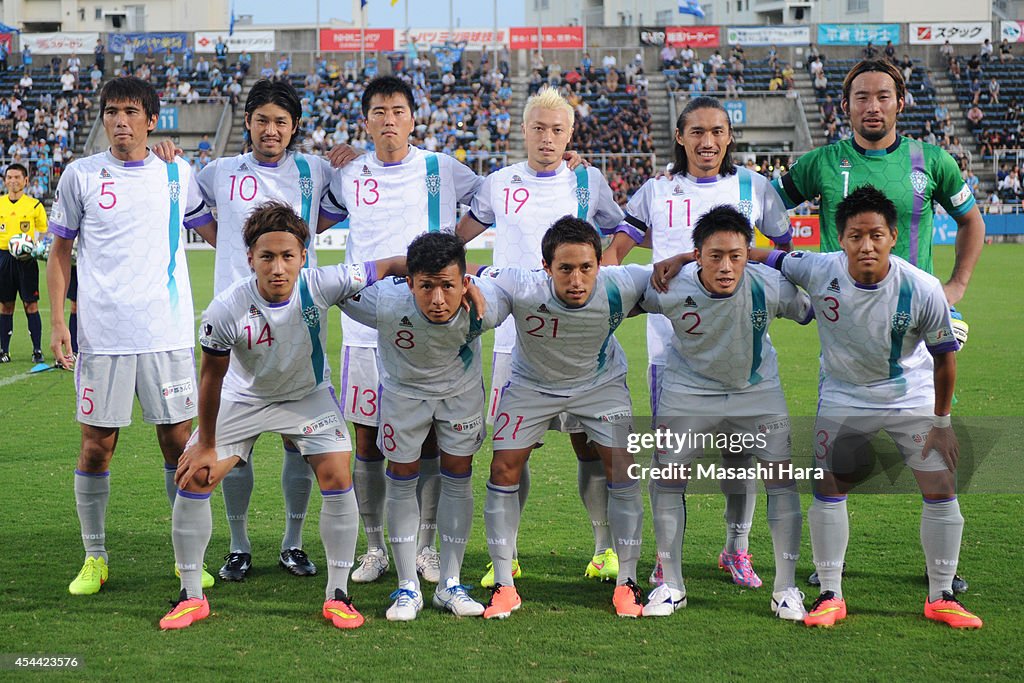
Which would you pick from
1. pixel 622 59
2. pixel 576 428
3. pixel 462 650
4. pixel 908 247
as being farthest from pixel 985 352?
pixel 622 59

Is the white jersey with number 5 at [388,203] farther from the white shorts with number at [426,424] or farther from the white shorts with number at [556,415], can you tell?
the white shorts with number at [556,415]

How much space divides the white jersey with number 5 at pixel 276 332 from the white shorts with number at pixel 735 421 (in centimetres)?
144

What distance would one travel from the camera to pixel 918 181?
15.3 feet

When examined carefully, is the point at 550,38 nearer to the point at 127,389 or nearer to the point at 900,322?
the point at 127,389

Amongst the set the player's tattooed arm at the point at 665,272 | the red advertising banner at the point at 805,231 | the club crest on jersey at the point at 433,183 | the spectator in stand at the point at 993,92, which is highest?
the spectator in stand at the point at 993,92

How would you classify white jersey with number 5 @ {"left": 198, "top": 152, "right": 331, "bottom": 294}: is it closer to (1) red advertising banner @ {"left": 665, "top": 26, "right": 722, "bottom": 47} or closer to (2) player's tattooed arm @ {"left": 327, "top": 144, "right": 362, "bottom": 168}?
(2) player's tattooed arm @ {"left": 327, "top": 144, "right": 362, "bottom": 168}

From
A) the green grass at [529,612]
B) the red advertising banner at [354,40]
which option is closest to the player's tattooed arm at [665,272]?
the green grass at [529,612]

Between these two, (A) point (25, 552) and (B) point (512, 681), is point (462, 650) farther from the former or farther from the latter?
(A) point (25, 552)

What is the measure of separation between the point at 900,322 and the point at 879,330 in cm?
8

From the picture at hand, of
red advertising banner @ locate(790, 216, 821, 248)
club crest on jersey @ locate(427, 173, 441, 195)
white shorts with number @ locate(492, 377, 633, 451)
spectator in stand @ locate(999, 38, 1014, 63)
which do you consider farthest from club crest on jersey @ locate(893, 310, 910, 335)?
spectator in stand @ locate(999, 38, 1014, 63)

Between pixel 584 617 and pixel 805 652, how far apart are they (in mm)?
901

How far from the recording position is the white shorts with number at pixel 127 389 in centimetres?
479

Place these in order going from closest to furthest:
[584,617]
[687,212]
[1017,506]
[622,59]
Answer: [584,617] → [687,212] → [1017,506] → [622,59]

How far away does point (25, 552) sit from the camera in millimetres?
5230
